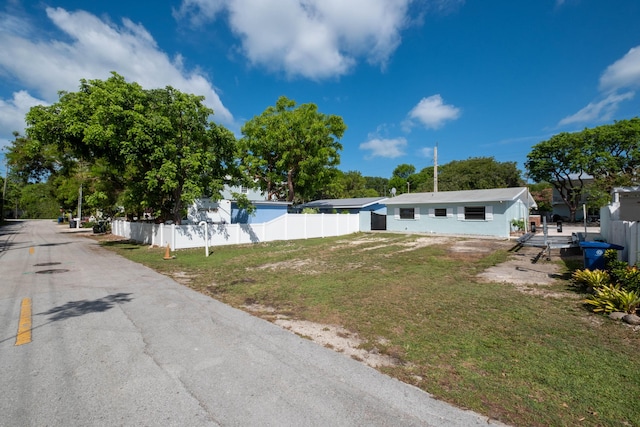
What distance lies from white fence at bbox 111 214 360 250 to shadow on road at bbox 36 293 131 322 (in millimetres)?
6534

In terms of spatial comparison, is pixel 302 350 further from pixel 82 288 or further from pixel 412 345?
pixel 82 288

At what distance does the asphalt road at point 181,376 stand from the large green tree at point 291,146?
830 inches

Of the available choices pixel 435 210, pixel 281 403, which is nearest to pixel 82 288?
pixel 281 403

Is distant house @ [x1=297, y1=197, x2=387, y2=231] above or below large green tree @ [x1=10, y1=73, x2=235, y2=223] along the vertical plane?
below

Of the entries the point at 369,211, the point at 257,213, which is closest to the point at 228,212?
the point at 257,213

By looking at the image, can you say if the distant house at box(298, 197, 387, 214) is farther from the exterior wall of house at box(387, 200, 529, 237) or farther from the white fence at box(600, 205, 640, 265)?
the white fence at box(600, 205, 640, 265)

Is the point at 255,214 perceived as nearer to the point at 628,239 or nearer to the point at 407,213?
the point at 407,213

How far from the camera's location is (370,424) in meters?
2.56

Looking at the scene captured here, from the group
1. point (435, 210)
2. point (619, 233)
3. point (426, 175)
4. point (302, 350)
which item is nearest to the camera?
point (302, 350)

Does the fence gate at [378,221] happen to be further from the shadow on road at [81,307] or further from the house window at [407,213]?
the shadow on road at [81,307]

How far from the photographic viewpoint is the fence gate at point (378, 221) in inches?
1070

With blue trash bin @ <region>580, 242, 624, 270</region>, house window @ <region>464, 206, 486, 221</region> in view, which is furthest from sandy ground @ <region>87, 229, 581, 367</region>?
house window @ <region>464, 206, 486, 221</region>

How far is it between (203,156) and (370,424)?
49.1 ft

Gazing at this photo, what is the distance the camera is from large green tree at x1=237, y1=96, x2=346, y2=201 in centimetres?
2603
